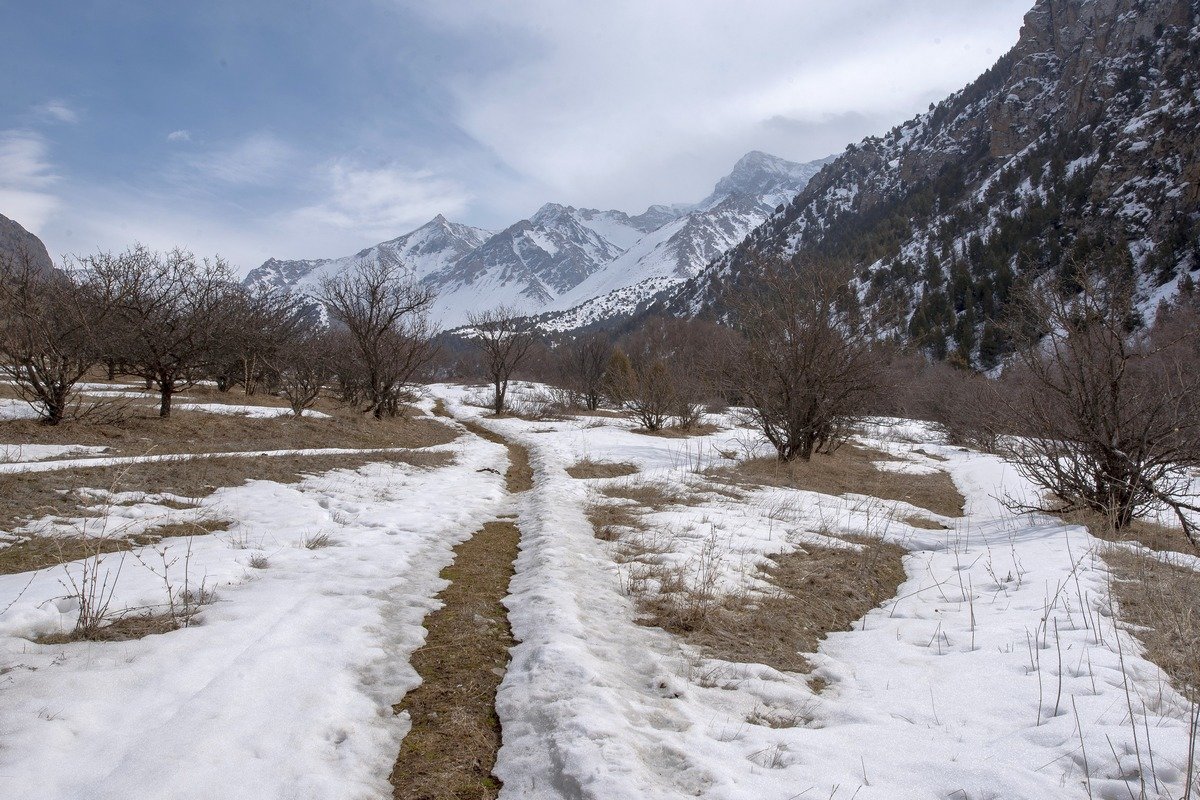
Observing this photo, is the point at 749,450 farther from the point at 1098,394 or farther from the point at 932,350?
the point at 932,350

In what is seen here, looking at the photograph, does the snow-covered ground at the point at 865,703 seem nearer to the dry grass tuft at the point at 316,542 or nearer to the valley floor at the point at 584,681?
the valley floor at the point at 584,681

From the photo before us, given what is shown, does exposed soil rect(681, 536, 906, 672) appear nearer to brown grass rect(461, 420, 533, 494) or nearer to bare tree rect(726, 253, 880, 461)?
brown grass rect(461, 420, 533, 494)

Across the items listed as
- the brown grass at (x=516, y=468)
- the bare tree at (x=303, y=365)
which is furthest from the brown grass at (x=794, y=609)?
the bare tree at (x=303, y=365)

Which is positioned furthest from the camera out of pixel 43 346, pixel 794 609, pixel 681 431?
pixel 681 431

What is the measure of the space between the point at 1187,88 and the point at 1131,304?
112 meters

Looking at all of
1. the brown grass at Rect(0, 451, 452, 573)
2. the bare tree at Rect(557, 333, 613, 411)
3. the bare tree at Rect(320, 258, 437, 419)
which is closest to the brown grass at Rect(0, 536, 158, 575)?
the brown grass at Rect(0, 451, 452, 573)

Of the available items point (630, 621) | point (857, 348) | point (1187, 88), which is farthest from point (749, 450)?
point (1187, 88)

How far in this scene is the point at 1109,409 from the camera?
940 cm

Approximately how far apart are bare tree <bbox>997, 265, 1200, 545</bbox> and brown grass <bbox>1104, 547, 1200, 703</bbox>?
335 cm

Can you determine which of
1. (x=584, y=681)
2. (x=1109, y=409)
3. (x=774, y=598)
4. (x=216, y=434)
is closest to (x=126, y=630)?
(x=584, y=681)

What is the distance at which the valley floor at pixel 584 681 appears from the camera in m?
2.49

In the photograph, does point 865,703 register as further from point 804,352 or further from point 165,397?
point 165,397

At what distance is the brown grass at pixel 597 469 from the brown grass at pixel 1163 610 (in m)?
9.96

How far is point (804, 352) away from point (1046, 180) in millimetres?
109285
